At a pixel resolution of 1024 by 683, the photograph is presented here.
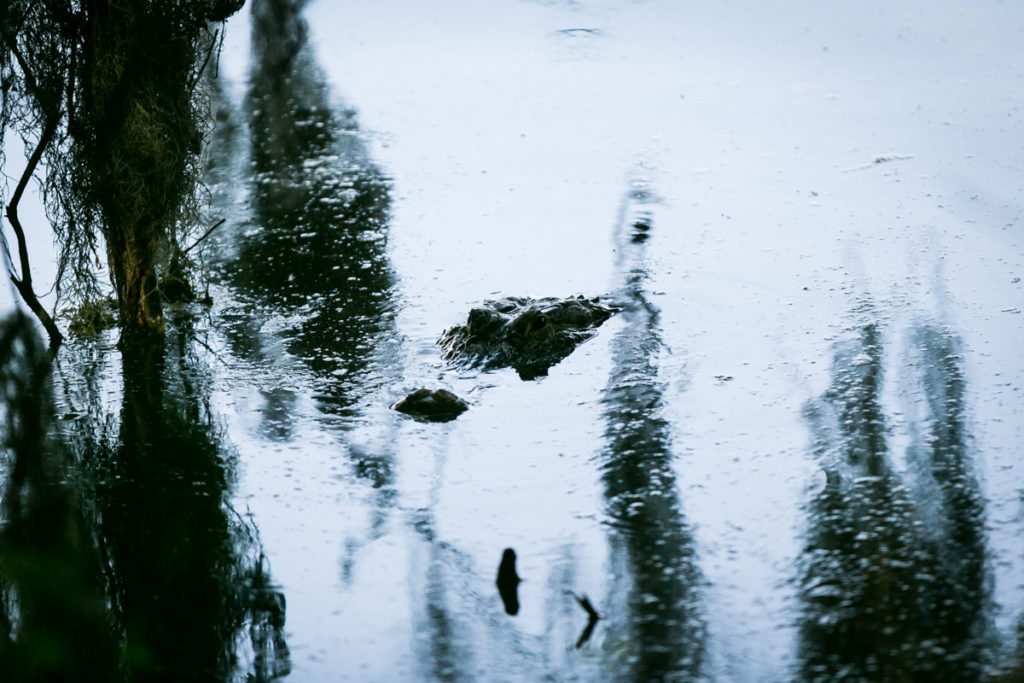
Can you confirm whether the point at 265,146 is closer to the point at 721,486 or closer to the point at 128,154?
the point at 128,154

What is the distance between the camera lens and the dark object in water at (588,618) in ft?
17.2

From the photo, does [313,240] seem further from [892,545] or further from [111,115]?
[892,545]

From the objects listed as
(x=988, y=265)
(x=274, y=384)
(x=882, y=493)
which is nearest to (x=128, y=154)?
(x=274, y=384)

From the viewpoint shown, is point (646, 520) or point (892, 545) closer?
point (892, 545)

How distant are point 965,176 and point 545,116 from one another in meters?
3.86

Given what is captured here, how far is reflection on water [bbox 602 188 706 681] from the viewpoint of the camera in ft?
16.8

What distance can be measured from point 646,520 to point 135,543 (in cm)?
246

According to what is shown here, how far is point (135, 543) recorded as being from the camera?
634cm

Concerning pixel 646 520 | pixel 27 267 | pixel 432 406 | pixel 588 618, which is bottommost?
pixel 588 618

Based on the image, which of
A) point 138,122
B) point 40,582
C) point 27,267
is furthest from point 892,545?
point 27,267

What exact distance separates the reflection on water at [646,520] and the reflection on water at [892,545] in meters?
0.48

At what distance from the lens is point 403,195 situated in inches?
418

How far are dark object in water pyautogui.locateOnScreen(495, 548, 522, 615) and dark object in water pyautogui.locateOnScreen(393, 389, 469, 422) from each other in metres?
1.63

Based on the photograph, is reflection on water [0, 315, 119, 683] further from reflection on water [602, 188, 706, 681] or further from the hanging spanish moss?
the hanging spanish moss
